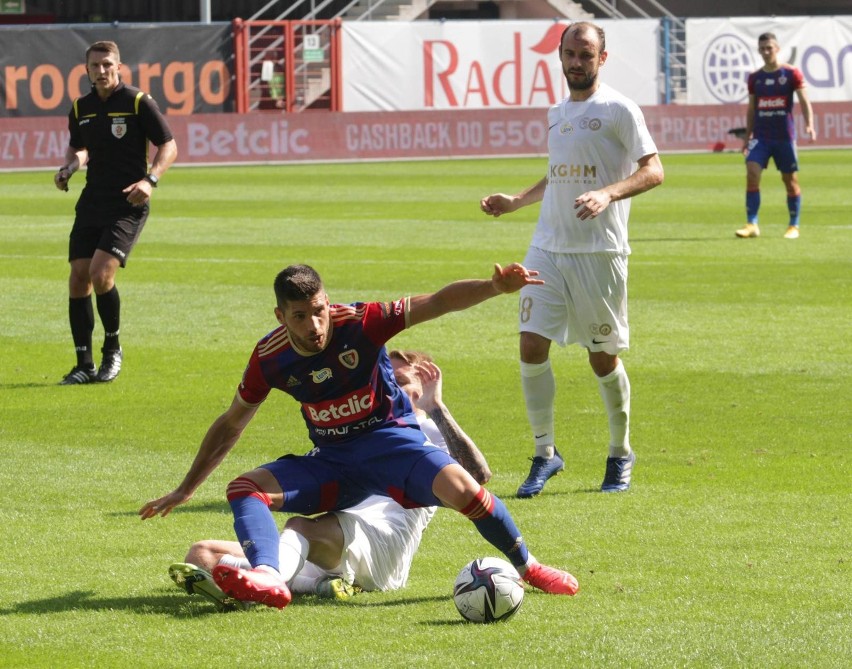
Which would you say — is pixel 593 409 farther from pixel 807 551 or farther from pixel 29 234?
pixel 29 234

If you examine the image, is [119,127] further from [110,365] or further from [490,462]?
[490,462]

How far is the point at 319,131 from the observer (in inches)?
1404

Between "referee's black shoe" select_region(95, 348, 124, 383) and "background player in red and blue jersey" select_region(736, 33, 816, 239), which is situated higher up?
"background player in red and blue jersey" select_region(736, 33, 816, 239)

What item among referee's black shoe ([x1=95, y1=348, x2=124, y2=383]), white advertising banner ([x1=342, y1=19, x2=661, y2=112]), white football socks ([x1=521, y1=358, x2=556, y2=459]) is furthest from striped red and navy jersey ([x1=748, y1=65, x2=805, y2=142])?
white advertising banner ([x1=342, y1=19, x2=661, y2=112])

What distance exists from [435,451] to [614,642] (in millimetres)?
1077

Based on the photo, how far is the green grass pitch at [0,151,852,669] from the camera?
5195 millimetres

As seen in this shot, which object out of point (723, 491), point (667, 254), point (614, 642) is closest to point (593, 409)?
point (723, 491)

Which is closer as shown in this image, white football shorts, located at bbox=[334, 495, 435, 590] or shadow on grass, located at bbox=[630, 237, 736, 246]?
white football shorts, located at bbox=[334, 495, 435, 590]

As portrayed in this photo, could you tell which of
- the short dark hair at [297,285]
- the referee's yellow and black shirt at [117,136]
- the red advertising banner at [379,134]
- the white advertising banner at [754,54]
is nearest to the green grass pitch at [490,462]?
the short dark hair at [297,285]

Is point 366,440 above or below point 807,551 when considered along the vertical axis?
above

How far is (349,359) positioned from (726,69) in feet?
119

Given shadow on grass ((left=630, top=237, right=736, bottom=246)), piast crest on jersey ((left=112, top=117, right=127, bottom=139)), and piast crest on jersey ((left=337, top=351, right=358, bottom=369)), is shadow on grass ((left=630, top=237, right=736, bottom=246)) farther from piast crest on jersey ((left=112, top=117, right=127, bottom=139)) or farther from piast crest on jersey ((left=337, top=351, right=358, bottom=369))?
piast crest on jersey ((left=337, top=351, right=358, bottom=369))

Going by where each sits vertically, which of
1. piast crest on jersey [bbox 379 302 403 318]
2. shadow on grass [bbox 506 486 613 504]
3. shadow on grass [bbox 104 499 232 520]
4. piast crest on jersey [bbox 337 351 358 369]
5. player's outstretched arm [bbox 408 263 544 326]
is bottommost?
shadow on grass [bbox 506 486 613 504]

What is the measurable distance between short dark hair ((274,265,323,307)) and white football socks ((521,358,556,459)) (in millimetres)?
2377
